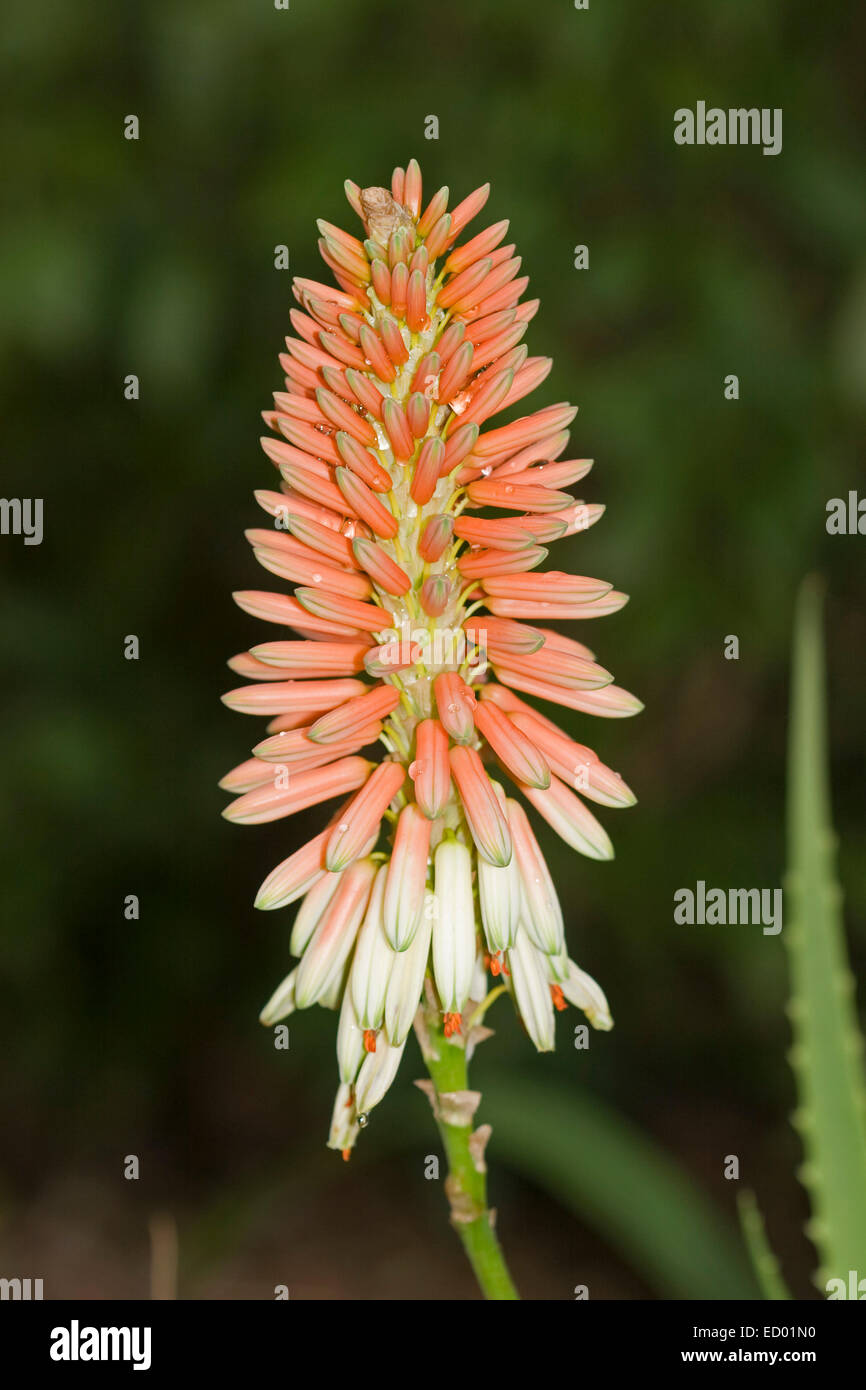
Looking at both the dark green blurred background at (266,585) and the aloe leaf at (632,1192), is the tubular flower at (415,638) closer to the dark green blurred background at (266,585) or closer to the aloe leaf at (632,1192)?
the aloe leaf at (632,1192)

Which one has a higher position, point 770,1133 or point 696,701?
point 696,701

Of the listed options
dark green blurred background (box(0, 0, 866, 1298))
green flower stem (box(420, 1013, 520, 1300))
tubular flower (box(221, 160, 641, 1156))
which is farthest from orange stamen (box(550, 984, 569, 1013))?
dark green blurred background (box(0, 0, 866, 1298))

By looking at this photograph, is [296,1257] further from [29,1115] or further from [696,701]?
[696,701]

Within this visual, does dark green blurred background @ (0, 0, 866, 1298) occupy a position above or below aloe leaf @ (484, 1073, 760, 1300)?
above

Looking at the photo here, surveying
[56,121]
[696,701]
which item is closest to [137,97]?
[56,121]

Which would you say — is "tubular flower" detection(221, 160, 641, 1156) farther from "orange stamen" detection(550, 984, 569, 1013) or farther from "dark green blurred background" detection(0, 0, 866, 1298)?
"dark green blurred background" detection(0, 0, 866, 1298)

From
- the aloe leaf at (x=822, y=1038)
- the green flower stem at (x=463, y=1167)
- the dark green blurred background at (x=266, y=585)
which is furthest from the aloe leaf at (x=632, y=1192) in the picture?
the green flower stem at (x=463, y=1167)
